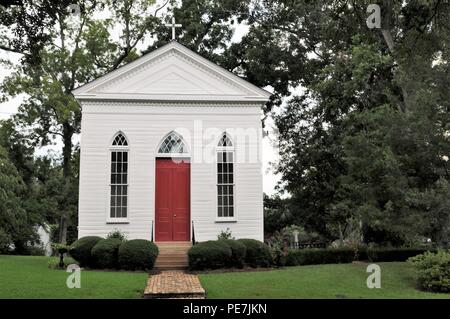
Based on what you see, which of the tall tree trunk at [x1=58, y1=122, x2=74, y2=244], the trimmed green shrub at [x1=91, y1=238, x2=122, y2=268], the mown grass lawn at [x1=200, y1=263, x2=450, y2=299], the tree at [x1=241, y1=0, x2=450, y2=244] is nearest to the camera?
the mown grass lawn at [x1=200, y1=263, x2=450, y2=299]

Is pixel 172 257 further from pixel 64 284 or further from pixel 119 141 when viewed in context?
→ pixel 64 284

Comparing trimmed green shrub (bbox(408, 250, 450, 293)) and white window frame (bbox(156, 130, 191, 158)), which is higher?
white window frame (bbox(156, 130, 191, 158))

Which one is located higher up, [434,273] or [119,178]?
[119,178]

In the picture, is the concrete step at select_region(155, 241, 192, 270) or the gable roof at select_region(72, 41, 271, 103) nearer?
the concrete step at select_region(155, 241, 192, 270)

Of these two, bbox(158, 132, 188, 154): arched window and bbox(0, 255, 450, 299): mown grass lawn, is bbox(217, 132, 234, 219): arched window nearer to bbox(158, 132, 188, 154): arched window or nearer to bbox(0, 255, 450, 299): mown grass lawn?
bbox(158, 132, 188, 154): arched window

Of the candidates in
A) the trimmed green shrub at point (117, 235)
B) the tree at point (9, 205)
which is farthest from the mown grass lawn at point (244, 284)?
the tree at point (9, 205)

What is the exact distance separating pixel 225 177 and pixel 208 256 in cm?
444

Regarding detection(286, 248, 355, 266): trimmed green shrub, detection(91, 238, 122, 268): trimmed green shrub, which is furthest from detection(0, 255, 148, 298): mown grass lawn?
detection(286, 248, 355, 266): trimmed green shrub

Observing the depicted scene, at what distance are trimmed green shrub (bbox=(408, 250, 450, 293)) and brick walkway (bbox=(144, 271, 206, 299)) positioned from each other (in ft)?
17.4

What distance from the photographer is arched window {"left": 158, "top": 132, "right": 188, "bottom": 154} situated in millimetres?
19094

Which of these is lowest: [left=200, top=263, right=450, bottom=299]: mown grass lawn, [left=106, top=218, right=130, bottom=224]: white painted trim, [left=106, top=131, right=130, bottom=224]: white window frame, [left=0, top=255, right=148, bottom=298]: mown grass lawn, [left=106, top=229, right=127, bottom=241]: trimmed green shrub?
[left=200, top=263, right=450, bottom=299]: mown grass lawn

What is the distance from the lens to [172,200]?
1895cm

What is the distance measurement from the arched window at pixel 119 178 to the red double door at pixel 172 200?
3.84 ft

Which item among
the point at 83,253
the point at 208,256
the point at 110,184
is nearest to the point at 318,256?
the point at 208,256
